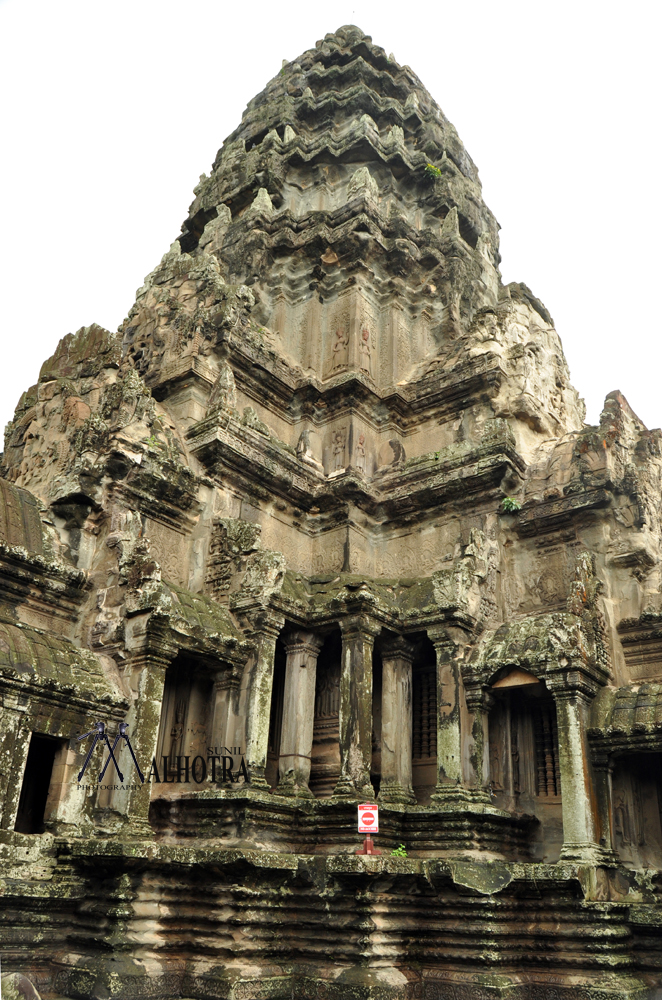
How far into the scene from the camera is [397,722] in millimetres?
12414

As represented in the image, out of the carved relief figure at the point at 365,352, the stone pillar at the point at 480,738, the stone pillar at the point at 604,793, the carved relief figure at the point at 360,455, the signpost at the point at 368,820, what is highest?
the carved relief figure at the point at 365,352

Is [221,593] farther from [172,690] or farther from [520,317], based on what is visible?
[520,317]

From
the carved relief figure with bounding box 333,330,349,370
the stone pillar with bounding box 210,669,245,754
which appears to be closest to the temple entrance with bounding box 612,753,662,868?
the stone pillar with bounding box 210,669,245,754

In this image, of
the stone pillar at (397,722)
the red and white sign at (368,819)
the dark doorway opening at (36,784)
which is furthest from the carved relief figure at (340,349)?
the dark doorway opening at (36,784)

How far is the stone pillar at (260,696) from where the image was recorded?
36.8 ft

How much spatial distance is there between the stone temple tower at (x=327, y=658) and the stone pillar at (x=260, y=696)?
0.15ft

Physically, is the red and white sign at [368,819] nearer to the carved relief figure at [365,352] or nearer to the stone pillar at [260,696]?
the stone pillar at [260,696]

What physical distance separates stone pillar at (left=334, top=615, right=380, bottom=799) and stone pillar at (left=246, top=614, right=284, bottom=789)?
110cm

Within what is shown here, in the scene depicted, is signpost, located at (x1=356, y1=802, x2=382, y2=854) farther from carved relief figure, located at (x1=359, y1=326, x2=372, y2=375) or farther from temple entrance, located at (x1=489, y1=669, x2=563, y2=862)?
carved relief figure, located at (x1=359, y1=326, x2=372, y2=375)

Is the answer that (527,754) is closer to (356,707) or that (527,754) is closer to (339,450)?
(356,707)

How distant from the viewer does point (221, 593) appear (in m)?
12.5

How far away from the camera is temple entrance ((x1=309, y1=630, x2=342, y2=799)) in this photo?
12.4 meters

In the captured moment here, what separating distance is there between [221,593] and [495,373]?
662 cm

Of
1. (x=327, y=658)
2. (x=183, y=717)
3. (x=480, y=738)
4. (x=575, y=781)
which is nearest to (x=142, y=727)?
(x=183, y=717)
